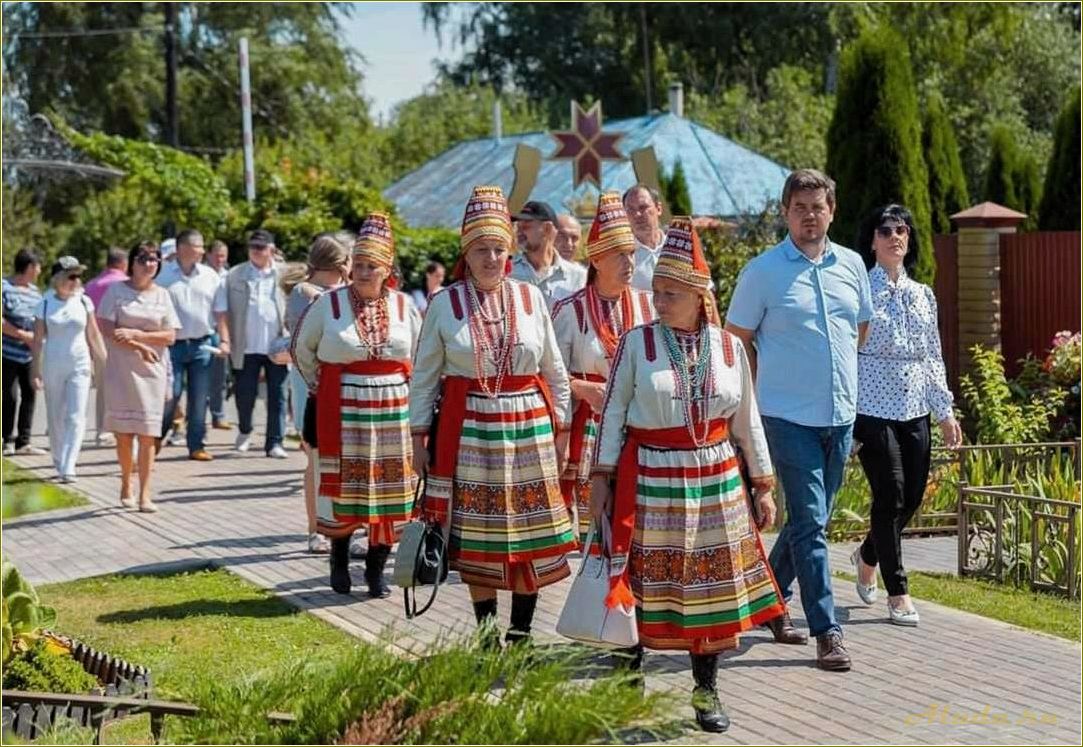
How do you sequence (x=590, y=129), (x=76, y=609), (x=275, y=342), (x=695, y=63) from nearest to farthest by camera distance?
1. (x=76, y=609)
2. (x=275, y=342)
3. (x=590, y=129)
4. (x=695, y=63)

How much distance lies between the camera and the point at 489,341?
698 centimetres

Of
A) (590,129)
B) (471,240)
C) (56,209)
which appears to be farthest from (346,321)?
(56,209)

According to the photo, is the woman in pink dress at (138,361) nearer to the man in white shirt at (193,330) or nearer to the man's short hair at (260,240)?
the man in white shirt at (193,330)

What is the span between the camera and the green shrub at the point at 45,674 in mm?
6148

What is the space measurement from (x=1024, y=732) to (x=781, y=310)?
1973 mm

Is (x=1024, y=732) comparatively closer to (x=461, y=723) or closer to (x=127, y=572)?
(x=461, y=723)

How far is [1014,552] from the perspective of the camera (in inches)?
355

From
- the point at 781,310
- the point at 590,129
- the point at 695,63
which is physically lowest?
the point at 781,310

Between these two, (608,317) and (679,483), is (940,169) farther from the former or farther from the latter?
(679,483)

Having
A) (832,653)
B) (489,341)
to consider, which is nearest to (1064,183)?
(832,653)

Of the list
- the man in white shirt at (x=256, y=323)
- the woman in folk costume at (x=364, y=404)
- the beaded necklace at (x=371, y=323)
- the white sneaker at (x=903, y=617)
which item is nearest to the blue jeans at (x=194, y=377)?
the man in white shirt at (x=256, y=323)

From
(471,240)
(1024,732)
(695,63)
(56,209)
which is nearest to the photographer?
(1024,732)

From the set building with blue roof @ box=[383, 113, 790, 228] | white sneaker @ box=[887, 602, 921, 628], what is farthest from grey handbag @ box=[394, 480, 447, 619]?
building with blue roof @ box=[383, 113, 790, 228]

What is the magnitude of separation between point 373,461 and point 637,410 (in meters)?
2.68
